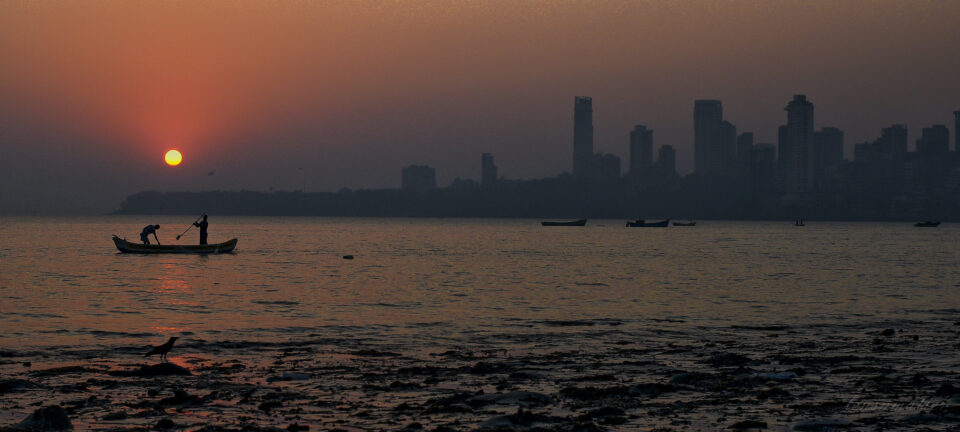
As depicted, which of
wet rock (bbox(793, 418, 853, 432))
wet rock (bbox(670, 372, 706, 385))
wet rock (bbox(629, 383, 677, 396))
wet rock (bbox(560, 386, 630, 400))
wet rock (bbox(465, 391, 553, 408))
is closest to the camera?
wet rock (bbox(793, 418, 853, 432))

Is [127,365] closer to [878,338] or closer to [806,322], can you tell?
[878,338]

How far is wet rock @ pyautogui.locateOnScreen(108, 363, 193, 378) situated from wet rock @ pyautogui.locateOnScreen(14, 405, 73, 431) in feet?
18.3

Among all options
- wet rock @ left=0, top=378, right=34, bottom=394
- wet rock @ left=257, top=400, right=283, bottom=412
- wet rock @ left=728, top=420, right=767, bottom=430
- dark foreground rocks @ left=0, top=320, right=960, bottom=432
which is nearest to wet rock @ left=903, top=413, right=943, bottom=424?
dark foreground rocks @ left=0, top=320, right=960, bottom=432

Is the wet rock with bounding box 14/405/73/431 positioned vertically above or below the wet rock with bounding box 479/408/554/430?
above

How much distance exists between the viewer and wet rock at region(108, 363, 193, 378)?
69.4 ft

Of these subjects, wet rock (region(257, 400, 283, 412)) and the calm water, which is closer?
wet rock (region(257, 400, 283, 412))

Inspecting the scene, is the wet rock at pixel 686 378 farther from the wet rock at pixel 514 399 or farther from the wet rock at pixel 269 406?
the wet rock at pixel 269 406

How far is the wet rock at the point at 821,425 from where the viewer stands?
15.4 m

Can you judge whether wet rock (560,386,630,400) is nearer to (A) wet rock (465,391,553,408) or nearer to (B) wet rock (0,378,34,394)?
(A) wet rock (465,391,553,408)

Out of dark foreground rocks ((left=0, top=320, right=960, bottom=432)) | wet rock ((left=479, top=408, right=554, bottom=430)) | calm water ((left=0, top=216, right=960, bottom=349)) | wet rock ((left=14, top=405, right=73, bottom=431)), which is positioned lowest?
calm water ((left=0, top=216, right=960, bottom=349))

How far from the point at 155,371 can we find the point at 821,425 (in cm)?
1421

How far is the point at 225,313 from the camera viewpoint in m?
39.5

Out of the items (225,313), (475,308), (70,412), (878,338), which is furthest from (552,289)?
(70,412)

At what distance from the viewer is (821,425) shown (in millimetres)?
15516
